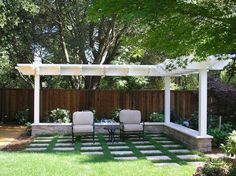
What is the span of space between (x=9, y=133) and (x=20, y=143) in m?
3.25

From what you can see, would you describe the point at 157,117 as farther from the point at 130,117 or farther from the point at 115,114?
the point at 130,117

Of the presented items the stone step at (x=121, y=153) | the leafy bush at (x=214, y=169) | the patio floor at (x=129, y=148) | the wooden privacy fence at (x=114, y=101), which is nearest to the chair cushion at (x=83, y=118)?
the patio floor at (x=129, y=148)

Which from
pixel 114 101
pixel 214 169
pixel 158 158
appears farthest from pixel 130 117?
pixel 214 169

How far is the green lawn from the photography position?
794cm

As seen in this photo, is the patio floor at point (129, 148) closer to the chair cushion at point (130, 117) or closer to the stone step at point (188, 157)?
the stone step at point (188, 157)

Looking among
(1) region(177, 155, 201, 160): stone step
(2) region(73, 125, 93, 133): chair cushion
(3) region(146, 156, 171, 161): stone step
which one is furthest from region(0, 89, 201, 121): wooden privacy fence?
(3) region(146, 156, 171, 161): stone step

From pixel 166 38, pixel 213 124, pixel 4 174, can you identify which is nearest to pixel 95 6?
pixel 166 38

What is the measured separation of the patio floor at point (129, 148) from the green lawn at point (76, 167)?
708mm

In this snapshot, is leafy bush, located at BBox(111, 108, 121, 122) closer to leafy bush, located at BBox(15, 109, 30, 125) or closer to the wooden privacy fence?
the wooden privacy fence

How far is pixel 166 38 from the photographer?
140 inches

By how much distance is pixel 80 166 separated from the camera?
8.79 metres

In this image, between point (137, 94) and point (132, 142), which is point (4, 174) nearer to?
point (132, 142)

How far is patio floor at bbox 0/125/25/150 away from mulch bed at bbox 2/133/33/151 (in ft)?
0.73

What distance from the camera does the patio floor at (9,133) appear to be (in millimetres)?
13814
